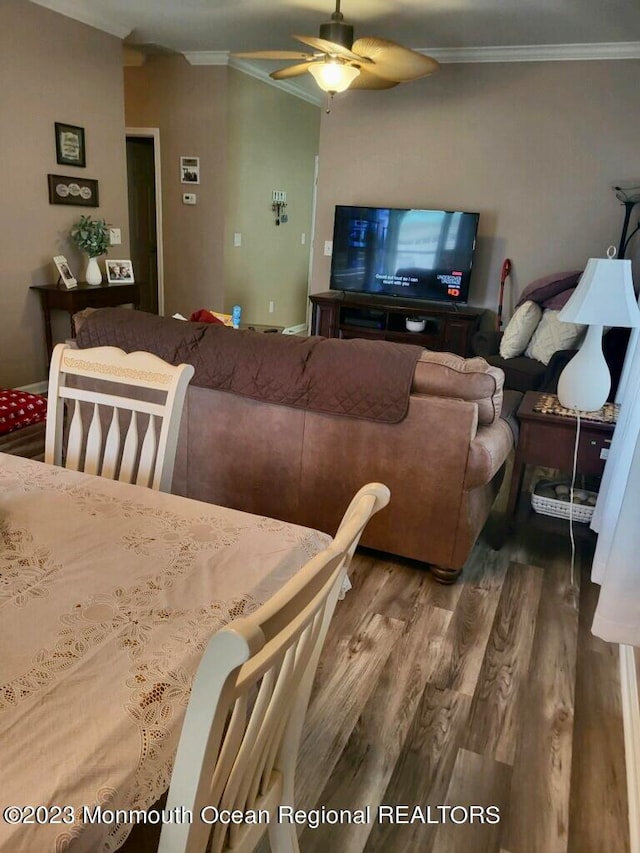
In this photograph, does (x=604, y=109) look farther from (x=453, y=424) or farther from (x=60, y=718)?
(x=60, y=718)

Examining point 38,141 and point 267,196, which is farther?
point 267,196

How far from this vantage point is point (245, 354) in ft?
7.88

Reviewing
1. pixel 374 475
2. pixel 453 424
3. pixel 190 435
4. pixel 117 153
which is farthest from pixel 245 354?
pixel 117 153

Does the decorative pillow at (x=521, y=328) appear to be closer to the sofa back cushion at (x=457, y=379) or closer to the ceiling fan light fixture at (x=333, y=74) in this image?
the ceiling fan light fixture at (x=333, y=74)

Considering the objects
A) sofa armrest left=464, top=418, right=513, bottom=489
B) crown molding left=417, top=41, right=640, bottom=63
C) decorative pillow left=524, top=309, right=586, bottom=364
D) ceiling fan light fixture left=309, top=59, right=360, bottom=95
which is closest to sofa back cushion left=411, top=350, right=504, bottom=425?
sofa armrest left=464, top=418, right=513, bottom=489

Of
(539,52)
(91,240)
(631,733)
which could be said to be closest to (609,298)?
(631,733)

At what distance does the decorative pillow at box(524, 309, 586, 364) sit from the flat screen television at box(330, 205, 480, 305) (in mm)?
887

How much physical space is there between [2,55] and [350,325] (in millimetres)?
3106

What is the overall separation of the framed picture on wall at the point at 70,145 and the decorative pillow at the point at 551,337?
12.0ft

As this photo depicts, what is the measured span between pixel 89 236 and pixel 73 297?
1.82 ft

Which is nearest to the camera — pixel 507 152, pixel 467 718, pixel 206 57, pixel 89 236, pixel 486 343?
pixel 467 718

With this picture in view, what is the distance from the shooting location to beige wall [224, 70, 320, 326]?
577 centimetres

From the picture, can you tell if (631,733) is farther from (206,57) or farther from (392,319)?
(206,57)

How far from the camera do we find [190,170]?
5.68 meters
